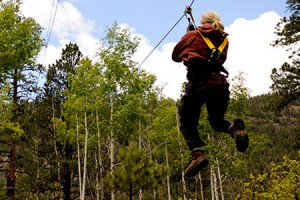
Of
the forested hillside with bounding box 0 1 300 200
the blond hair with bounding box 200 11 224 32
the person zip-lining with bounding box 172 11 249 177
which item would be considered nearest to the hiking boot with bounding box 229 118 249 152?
the person zip-lining with bounding box 172 11 249 177

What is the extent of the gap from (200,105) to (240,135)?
561 millimetres

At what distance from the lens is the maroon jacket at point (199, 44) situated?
11.6ft

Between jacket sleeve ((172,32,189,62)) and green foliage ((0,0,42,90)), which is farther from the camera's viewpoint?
green foliage ((0,0,42,90))

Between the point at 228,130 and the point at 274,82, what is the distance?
595 inches

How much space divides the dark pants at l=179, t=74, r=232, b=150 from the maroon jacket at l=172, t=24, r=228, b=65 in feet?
0.82

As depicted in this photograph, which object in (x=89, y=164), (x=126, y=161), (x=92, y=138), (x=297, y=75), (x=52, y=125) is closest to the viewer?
(x=126, y=161)

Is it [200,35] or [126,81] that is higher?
[126,81]

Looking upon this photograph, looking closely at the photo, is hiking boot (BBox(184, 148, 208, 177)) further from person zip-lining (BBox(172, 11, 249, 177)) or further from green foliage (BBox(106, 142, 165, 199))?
green foliage (BBox(106, 142, 165, 199))

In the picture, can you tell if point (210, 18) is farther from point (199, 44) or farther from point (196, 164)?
point (196, 164)

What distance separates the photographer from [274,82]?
58.6 ft

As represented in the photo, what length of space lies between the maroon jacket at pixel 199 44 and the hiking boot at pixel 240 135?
657mm

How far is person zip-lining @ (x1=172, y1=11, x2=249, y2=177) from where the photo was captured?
140 inches

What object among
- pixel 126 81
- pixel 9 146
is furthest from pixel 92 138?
pixel 9 146

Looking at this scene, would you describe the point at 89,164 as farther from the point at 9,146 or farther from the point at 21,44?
the point at 21,44
